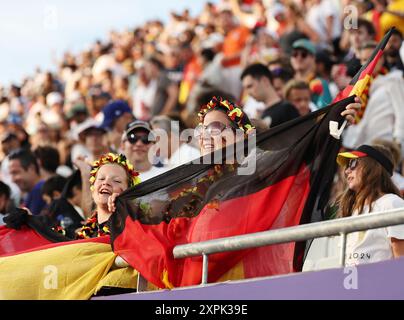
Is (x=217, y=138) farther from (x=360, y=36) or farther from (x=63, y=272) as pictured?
(x=360, y=36)

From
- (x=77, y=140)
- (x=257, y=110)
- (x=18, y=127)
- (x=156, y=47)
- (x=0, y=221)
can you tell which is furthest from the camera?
(x=156, y=47)

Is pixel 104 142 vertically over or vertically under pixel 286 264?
over

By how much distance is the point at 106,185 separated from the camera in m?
8.13

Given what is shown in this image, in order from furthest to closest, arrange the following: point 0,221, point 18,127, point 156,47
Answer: point 156,47 < point 18,127 < point 0,221

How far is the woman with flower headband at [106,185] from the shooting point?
8133 mm

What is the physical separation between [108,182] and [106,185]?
3 centimetres

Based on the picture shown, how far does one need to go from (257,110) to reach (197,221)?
541cm

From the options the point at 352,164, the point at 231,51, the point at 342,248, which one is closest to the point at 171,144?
the point at 352,164

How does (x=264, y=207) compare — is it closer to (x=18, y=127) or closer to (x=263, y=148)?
(x=263, y=148)

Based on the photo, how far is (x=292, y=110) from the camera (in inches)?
414

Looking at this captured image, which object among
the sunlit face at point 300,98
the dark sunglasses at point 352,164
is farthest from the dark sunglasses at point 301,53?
the dark sunglasses at point 352,164

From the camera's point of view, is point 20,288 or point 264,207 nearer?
point 264,207

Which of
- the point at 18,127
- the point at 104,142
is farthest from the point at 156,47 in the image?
the point at 104,142

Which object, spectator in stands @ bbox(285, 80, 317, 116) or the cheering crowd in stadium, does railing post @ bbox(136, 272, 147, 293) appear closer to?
the cheering crowd in stadium
